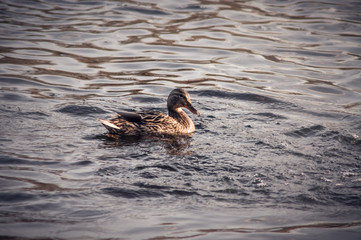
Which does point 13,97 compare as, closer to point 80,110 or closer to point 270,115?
point 80,110

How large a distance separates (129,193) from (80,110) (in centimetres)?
382

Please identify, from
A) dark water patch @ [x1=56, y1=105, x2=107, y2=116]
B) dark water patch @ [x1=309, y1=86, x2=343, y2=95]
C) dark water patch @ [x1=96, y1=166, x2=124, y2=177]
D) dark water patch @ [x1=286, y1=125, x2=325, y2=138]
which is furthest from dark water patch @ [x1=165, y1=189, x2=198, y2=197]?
dark water patch @ [x1=309, y1=86, x2=343, y2=95]

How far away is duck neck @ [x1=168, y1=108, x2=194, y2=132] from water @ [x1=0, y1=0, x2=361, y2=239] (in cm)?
22

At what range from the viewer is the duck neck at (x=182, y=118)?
8898mm

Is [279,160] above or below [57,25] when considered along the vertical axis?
below

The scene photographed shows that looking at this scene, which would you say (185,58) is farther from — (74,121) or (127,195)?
(127,195)

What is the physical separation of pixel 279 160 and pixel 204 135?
1826mm

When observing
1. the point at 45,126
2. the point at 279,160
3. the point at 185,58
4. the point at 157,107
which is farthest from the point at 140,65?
the point at 279,160

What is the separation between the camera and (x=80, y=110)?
941cm

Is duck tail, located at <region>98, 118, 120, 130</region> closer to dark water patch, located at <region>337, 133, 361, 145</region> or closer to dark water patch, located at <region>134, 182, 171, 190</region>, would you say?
dark water patch, located at <region>134, 182, 171, 190</region>

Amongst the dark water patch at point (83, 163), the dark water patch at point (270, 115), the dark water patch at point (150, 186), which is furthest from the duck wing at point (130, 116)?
the dark water patch at point (270, 115)

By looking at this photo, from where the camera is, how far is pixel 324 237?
5.30 metres

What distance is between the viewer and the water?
5.59 m

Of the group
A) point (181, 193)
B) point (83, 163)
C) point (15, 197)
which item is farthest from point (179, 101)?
point (15, 197)
